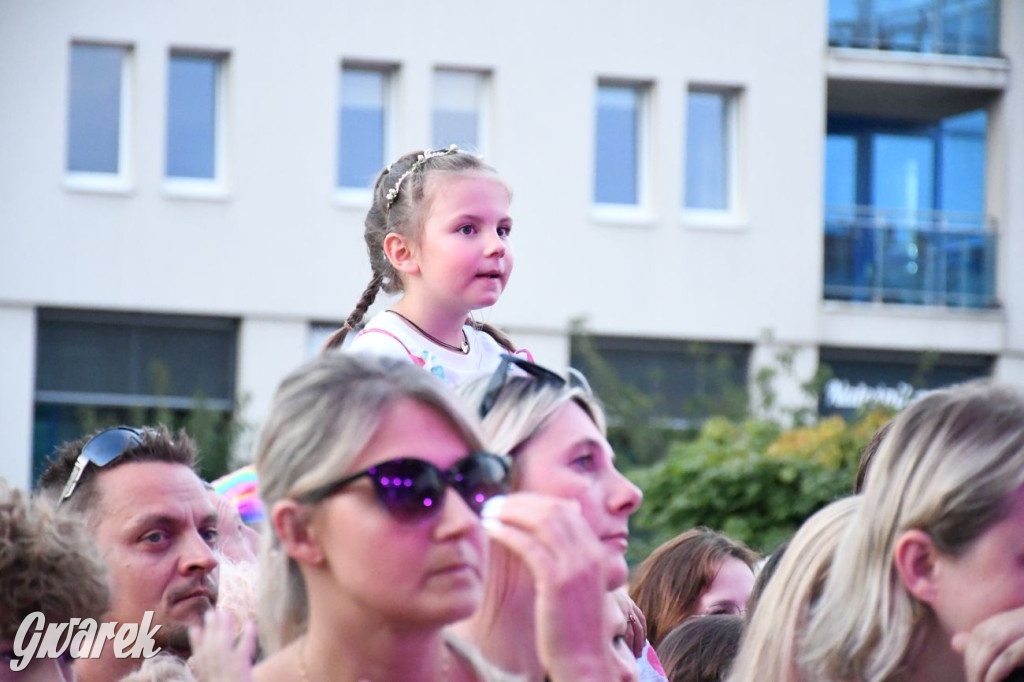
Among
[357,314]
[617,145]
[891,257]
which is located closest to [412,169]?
[357,314]

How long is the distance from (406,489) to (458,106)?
64.0 ft

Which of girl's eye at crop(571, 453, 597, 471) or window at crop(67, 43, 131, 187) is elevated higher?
window at crop(67, 43, 131, 187)

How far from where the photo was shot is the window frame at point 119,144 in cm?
2098

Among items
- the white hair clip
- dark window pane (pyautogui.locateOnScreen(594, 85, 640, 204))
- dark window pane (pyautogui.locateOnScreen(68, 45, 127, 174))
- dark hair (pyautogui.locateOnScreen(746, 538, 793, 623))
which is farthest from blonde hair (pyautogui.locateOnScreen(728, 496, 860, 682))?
dark window pane (pyautogui.locateOnScreen(594, 85, 640, 204))

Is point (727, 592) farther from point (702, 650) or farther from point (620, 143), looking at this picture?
point (620, 143)

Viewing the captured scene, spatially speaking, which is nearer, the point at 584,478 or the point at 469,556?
the point at 469,556

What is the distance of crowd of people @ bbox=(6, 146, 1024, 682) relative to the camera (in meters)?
2.82

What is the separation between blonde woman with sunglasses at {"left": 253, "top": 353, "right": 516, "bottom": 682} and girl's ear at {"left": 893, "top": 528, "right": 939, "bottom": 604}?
81 cm

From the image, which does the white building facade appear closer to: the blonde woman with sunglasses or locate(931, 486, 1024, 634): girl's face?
locate(931, 486, 1024, 634): girl's face

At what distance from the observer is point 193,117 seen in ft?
70.4

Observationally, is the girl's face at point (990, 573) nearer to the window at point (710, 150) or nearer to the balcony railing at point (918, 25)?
the window at point (710, 150)

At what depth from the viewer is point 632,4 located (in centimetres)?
2248

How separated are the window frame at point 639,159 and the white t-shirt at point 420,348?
677 inches

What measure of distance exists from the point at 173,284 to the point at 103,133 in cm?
211
